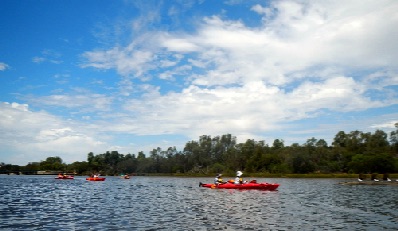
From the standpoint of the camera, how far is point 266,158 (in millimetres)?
137625

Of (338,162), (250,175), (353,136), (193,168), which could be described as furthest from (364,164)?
(193,168)

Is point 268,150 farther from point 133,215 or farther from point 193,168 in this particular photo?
point 133,215

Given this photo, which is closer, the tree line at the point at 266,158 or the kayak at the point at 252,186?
the kayak at the point at 252,186

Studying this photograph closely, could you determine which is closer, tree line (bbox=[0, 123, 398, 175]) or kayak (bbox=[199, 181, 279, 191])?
kayak (bbox=[199, 181, 279, 191])

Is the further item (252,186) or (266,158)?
(266,158)

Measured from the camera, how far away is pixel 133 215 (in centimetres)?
2523

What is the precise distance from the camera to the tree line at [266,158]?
117 metres

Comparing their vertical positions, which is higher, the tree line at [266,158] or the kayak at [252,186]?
the tree line at [266,158]

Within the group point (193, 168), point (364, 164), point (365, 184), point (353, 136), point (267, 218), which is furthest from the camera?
point (193, 168)

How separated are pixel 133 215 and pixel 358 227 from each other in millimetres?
14292

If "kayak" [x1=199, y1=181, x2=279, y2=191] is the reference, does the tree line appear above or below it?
above

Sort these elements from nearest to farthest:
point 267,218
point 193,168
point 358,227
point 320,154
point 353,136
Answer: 1. point 358,227
2. point 267,218
3. point 320,154
4. point 353,136
5. point 193,168

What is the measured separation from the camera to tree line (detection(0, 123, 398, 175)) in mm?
117250

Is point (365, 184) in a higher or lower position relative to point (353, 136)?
lower
